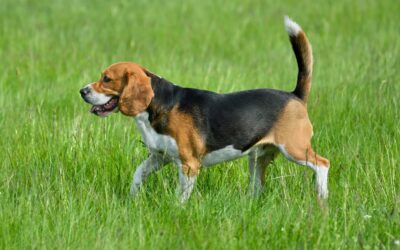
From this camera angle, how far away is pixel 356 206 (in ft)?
18.5

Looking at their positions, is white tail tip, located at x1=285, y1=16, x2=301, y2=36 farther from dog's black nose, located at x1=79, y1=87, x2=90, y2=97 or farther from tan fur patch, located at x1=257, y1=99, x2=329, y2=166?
dog's black nose, located at x1=79, y1=87, x2=90, y2=97

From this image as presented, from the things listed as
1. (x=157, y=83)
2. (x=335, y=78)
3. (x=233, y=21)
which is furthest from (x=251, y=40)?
(x=157, y=83)

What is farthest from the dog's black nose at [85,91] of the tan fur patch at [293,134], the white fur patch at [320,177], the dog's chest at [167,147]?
the white fur patch at [320,177]

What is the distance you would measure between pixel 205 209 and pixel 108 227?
2.22 feet

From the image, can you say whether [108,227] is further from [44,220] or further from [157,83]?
[157,83]

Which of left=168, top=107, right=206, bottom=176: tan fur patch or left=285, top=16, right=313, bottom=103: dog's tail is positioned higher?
left=285, top=16, right=313, bottom=103: dog's tail

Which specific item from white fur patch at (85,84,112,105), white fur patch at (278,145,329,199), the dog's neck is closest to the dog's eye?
white fur patch at (85,84,112,105)

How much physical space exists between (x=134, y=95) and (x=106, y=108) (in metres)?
0.25

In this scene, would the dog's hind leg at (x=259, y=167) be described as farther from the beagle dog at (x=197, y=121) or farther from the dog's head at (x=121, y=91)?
the dog's head at (x=121, y=91)

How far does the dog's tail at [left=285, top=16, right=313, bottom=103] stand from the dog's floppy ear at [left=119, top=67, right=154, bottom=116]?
116cm

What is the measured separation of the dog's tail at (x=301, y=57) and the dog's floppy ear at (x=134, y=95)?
1156 mm

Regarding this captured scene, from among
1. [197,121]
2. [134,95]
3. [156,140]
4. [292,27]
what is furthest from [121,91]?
[292,27]

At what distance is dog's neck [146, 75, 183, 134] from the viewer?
5.89 meters

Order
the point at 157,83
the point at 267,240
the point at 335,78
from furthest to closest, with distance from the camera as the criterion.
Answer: the point at 335,78
the point at 157,83
the point at 267,240
